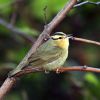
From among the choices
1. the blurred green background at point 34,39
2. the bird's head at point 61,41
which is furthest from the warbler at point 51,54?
the blurred green background at point 34,39

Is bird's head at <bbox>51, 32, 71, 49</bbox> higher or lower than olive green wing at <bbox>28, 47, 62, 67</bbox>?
higher

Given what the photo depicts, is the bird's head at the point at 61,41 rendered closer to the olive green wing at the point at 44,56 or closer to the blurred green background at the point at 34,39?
the olive green wing at the point at 44,56

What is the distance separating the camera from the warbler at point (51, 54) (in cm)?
280

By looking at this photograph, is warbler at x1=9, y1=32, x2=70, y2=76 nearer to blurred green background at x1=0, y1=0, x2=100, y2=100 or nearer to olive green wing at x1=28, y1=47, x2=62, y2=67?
olive green wing at x1=28, y1=47, x2=62, y2=67

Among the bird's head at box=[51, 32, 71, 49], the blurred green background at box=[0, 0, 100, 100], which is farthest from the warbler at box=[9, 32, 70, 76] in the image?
the blurred green background at box=[0, 0, 100, 100]

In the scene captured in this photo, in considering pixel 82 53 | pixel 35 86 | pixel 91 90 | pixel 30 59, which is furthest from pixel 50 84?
pixel 30 59

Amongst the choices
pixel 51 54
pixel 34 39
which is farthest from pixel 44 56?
pixel 34 39

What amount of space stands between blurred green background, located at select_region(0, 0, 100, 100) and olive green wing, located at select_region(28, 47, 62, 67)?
0.52 meters

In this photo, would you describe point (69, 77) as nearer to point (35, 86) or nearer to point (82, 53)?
point (35, 86)

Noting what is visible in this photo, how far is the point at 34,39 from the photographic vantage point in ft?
13.1

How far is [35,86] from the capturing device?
4277 millimetres

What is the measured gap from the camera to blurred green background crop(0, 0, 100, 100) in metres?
4.07

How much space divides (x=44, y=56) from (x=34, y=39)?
0.96 metres

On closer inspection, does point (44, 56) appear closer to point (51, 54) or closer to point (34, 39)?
point (51, 54)
